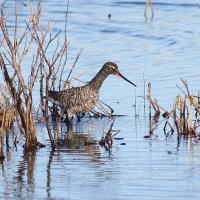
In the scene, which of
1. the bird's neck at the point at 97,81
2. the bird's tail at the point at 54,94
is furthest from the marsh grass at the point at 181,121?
the bird's tail at the point at 54,94

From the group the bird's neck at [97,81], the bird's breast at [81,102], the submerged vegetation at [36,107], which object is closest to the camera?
the submerged vegetation at [36,107]

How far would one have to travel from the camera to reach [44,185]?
28.1ft

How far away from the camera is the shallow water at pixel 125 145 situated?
8438 millimetres

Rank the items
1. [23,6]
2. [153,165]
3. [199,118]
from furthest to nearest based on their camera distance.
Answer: [23,6] < [199,118] < [153,165]

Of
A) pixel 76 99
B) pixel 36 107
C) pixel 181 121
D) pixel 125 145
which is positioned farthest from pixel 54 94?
pixel 181 121

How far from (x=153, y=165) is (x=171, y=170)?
1.02 ft

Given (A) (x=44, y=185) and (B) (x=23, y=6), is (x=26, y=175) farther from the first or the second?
(B) (x=23, y=6)

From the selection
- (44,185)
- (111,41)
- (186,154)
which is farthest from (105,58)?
(44,185)

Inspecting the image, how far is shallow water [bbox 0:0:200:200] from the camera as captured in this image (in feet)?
27.7

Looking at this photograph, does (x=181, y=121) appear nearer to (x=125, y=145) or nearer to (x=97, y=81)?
(x=125, y=145)

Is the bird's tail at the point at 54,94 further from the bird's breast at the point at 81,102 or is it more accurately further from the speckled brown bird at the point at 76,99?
the bird's breast at the point at 81,102

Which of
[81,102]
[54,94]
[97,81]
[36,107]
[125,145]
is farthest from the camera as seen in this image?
[36,107]

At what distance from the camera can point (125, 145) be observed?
10.5 meters

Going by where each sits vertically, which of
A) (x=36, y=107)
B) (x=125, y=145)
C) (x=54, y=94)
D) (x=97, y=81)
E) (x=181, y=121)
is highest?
(x=97, y=81)
